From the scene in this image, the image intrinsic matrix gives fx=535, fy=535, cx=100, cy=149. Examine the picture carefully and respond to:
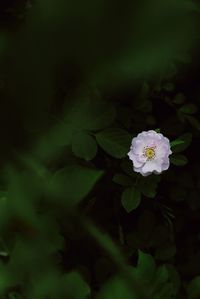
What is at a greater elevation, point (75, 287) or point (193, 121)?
point (193, 121)

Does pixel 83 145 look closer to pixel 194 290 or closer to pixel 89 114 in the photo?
pixel 89 114

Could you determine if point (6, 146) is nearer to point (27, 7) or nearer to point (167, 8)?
point (27, 7)

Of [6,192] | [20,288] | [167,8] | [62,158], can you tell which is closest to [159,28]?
[167,8]

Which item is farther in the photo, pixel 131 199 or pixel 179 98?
pixel 179 98

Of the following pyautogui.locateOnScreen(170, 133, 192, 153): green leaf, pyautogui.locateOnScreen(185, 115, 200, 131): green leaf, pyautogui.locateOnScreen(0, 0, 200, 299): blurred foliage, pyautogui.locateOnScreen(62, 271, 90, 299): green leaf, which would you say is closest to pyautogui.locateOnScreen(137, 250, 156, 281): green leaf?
pyautogui.locateOnScreen(0, 0, 200, 299): blurred foliage

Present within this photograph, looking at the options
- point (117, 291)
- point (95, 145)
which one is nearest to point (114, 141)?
point (95, 145)

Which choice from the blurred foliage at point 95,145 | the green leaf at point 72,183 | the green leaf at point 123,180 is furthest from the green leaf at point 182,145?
the green leaf at point 72,183

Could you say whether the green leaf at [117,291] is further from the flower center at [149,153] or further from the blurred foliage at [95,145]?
the flower center at [149,153]
